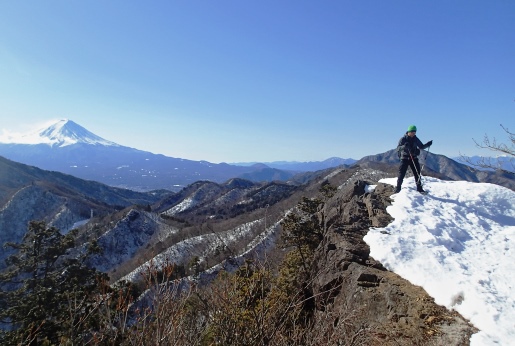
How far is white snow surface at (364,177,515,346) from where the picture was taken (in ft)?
19.6

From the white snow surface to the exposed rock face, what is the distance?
0.29 m

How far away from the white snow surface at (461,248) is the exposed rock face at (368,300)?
293 millimetres

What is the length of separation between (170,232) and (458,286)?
287 ft

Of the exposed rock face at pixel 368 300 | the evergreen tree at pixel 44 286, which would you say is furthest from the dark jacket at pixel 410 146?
the evergreen tree at pixel 44 286

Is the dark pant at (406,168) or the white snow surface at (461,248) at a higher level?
the dark pant at (406,168)

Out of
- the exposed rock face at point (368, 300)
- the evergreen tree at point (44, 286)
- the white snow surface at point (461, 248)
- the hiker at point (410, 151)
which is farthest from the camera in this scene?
the evergreen tree at point (44, 286)

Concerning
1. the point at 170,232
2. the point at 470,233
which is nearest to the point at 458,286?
the point at 470,233

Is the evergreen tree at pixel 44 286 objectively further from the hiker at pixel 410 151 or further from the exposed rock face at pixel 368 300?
the hiker at pixel 410 151

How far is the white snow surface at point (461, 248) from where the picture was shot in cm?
597

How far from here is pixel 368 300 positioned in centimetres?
742

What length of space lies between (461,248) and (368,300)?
311 centimetres

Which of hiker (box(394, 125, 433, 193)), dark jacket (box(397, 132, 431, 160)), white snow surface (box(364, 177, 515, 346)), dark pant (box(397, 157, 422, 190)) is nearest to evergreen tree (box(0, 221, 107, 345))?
white snow surface (box(364, 177, 515, 346))

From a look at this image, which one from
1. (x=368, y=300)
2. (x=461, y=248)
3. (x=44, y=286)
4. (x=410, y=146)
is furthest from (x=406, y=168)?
(x=44, y=286)

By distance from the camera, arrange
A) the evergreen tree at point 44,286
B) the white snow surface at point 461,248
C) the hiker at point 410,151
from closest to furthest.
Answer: the white snow surface at point 461,248, the hiker at point 410,151, the evergreen tree at point 44,286
